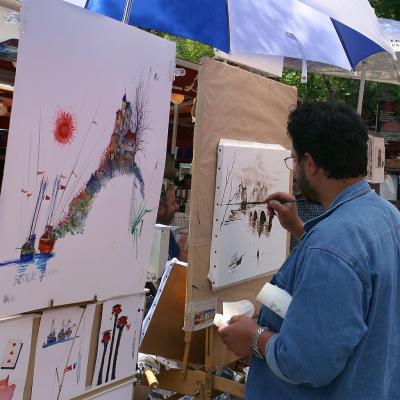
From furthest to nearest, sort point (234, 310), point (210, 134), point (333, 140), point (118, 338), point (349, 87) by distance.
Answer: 1. point (349, 87)
2. point (210, 134)
3. point (234, 310)
4. point (118, 338)
5. point (333, 140)

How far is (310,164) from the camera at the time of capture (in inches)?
55.2

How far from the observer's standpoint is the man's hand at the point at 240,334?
55.3 inches

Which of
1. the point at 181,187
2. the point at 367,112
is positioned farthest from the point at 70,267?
the point at 367,112

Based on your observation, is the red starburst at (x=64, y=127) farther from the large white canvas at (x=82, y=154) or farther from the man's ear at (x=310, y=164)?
the man's ear at (x=310, y=164)

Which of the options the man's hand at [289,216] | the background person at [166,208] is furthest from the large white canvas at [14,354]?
the background person at [166,208]

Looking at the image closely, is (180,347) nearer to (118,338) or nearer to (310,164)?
(118,338)

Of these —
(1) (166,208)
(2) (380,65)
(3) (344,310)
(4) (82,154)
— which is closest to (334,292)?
(3) (344,310)

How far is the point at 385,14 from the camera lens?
24.5 feet

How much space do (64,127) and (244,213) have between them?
3.72 ft

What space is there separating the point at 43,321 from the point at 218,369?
104 cm

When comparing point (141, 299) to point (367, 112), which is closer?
point (141, 299)

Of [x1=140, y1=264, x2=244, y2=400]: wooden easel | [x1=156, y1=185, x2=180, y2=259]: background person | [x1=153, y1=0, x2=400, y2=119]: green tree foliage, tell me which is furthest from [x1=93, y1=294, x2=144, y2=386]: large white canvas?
[x1=153, y1=0, x2=400, y2=119]: green tree foliage

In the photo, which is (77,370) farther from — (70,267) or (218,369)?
(218,369)

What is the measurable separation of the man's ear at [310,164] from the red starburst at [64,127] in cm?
66
